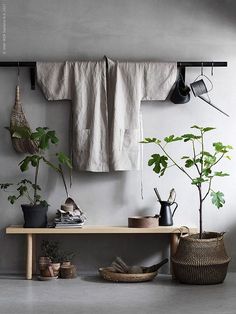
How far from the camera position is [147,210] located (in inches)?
265

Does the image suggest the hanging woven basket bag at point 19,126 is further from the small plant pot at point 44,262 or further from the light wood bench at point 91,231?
the small plant pot at point 44,262

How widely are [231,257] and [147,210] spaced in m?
0.91

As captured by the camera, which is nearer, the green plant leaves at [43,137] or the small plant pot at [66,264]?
the green plant leaves at [43,137]

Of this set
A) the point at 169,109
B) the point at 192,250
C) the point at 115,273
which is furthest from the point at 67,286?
the point at 169,109

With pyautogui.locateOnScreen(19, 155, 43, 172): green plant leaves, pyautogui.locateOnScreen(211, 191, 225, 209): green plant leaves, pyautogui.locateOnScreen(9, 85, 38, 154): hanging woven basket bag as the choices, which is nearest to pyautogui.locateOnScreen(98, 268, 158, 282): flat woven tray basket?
pyautogui.locateOnScreen(211, 191, 225, 209): green plant leaves

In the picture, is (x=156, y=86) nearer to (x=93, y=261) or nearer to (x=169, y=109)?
(x=169, y=109)

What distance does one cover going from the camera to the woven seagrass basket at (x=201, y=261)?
19.8ft

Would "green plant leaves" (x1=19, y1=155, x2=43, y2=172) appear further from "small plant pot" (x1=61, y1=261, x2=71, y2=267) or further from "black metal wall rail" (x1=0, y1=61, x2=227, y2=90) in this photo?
"small plant pot" (x1=61, y1=261, x2=71, y2=267)

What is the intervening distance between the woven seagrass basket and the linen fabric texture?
95cm

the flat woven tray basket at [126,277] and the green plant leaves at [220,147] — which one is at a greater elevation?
the green plant leaves at [220,147]

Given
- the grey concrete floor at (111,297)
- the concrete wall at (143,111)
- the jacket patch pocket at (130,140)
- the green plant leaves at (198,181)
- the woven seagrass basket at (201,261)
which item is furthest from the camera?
the concrete wall at (143,111)

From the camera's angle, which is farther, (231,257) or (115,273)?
(231,257)

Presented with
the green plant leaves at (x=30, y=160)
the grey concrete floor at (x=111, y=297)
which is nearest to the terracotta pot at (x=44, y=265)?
the grey concrete floor at (x=111, y=297)

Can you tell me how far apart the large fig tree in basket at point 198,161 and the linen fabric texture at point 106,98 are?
0.25 metres
